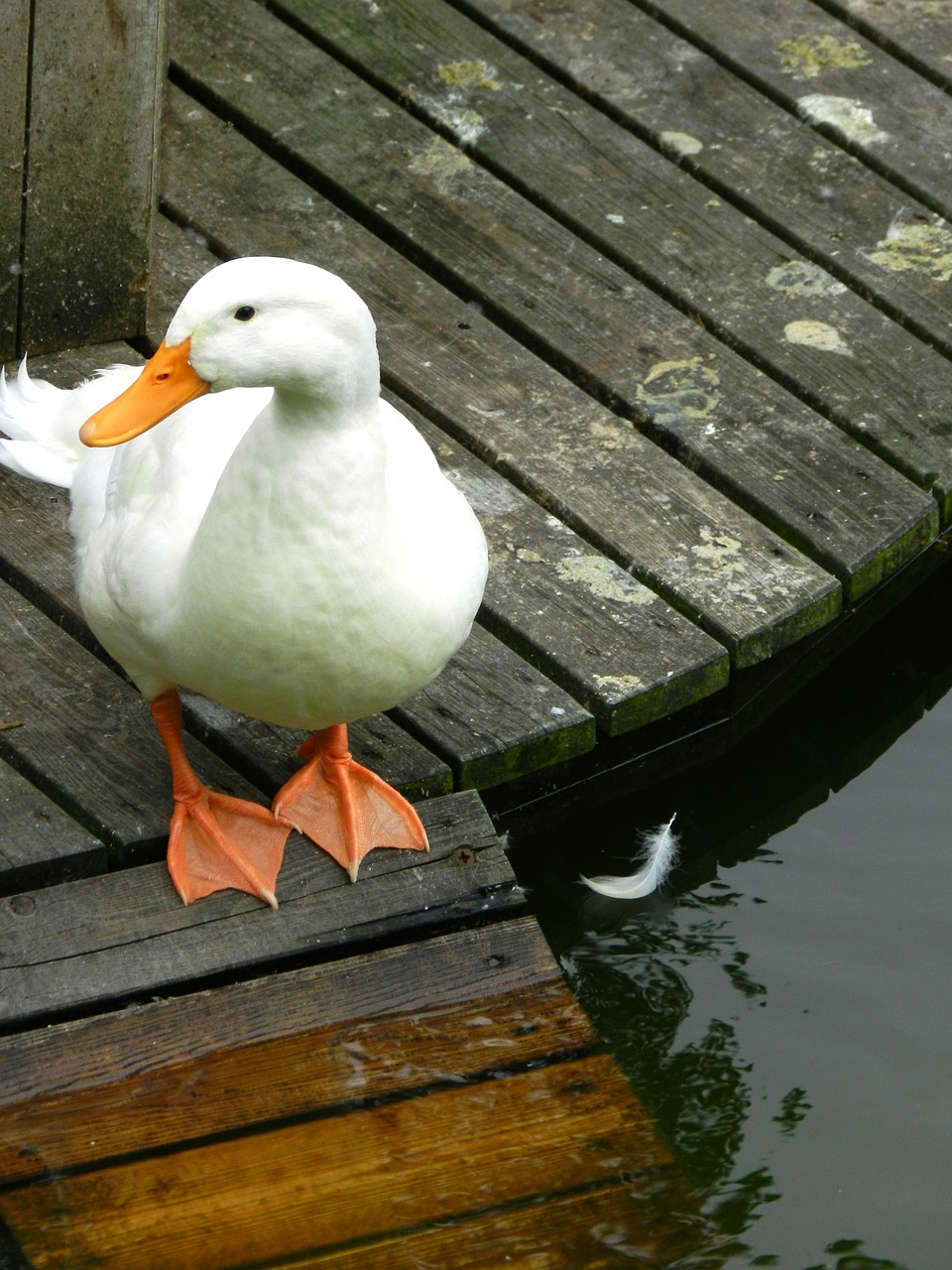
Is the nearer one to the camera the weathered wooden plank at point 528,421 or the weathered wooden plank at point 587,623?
the weathered wooden plank at point 587,623

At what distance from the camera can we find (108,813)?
2.87m

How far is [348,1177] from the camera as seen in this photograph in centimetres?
258

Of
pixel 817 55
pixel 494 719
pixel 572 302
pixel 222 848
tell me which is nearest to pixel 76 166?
pixel 572 302

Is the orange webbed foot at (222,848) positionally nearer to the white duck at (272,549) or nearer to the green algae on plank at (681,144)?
the white duck at (272,549)

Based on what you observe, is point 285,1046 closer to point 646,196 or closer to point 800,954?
point 800,954

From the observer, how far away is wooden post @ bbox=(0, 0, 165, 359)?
11.1 ft

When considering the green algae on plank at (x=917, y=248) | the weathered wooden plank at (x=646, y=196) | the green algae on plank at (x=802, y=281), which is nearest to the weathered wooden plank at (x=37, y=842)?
the weathered wooden plank at (x=646, y=196)

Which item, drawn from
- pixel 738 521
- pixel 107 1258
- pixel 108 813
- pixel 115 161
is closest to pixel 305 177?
pixel 115 161

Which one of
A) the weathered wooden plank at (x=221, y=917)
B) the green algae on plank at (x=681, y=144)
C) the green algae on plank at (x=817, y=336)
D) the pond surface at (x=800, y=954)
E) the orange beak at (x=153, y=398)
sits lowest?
the pond surface at (x=800, y=954)

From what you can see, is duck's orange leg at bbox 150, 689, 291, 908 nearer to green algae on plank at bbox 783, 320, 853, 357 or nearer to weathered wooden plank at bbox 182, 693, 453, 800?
weathered wooden plank at bbox 182, 693, 453, 800

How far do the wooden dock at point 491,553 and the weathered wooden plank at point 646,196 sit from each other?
0.4 inches

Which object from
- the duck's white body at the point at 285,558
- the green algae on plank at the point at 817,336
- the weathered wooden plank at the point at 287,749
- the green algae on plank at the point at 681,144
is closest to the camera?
the duck's white body at the point at 285,558

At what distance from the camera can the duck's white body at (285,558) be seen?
2.35 metres

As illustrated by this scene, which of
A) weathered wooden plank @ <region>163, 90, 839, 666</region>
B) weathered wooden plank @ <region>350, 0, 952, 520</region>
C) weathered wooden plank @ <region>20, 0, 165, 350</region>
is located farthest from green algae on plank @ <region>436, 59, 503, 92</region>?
weathered wooden plank @ <region>20, 0, 165, 350</region>
